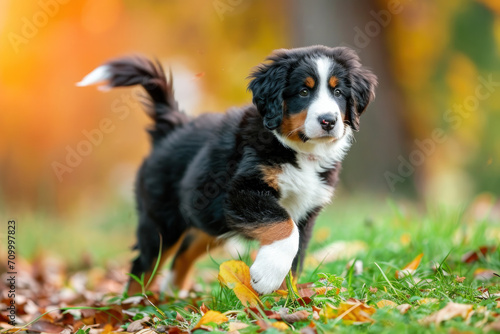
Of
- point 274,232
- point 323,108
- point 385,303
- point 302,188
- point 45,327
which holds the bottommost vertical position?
point 45,327

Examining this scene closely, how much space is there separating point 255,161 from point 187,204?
788mm

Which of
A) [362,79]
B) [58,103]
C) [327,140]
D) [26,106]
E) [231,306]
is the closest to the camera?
[231,306]

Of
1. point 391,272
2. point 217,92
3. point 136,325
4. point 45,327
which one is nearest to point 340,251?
point 391,272

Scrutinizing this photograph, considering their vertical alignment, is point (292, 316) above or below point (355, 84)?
below

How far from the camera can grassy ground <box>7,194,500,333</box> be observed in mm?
2551

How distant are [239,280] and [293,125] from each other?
952 millimetres

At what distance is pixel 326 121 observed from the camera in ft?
10.9

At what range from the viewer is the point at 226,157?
12.3ft

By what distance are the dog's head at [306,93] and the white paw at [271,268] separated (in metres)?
0.70

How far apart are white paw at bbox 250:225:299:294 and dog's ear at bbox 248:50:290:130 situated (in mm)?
730

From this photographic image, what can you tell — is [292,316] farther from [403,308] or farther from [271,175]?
[271,175]

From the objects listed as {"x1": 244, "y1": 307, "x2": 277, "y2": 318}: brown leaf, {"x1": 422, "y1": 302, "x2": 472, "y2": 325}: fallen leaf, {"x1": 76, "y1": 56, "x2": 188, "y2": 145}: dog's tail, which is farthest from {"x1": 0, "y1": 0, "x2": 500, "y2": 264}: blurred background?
{"x1": 422, "y1": 302, "x2": 472, "y2": 325}: fallen leaf

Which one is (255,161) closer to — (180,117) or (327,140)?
(327,140)

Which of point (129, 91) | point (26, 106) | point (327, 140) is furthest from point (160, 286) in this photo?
point (26, 106)
